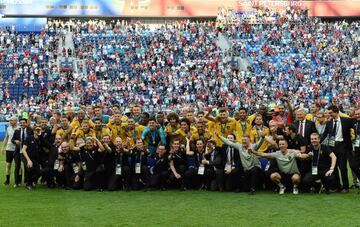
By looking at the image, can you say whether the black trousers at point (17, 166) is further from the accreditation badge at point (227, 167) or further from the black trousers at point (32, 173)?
the accreditation badge at point (227, 167)

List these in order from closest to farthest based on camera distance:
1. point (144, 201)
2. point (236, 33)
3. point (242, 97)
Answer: point (144, 201), point (242, 97), point (236, 33)

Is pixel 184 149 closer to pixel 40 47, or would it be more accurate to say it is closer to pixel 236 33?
pixel 40 47

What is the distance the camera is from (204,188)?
563 inches

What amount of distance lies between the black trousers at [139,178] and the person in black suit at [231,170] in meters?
1.60

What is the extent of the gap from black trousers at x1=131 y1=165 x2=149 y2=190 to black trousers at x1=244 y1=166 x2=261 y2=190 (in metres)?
2.09

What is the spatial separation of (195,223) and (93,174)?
4.56 meters

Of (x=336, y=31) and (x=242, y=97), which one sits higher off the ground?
(x=336, y=31)

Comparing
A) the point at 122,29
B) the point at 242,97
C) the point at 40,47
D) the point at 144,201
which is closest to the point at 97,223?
the point at 144,201

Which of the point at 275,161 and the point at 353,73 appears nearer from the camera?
the point at 275,161

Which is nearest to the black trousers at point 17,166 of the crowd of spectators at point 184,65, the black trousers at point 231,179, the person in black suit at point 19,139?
the person in black suit at point 19,139

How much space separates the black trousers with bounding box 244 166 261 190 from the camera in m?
13.4

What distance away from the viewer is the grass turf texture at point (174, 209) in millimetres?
10211

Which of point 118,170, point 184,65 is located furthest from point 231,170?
point 184,65

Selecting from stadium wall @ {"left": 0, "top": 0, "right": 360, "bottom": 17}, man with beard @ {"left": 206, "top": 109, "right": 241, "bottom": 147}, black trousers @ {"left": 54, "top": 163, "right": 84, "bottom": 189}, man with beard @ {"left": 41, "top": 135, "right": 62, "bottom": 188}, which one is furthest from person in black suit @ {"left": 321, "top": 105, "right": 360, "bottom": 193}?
stadium wall @ {"left": 0, "top": 0, "right": 360, "bottom": 17}
